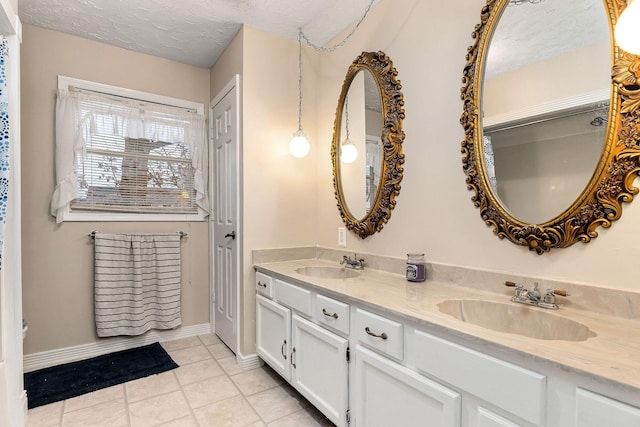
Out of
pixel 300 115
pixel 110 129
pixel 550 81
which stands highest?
pixel 300 115

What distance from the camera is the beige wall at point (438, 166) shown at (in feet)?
4.46

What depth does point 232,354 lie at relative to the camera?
8.83ft

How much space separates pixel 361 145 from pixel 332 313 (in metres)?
1.18

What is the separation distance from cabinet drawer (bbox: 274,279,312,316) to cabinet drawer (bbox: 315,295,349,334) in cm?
9

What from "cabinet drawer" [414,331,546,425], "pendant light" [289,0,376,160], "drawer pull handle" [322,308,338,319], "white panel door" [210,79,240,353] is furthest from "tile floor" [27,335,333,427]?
"pendant light" [289,0,376,160]

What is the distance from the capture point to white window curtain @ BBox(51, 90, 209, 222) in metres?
2.51

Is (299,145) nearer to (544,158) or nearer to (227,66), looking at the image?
(227,66)

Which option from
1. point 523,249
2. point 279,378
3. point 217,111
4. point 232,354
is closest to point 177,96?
point 217,111

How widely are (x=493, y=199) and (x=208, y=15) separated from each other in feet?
7.28

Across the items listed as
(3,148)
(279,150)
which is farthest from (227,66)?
(3,148)

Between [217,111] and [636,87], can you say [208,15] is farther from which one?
[636,87]

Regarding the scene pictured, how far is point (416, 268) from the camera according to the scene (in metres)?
1.74

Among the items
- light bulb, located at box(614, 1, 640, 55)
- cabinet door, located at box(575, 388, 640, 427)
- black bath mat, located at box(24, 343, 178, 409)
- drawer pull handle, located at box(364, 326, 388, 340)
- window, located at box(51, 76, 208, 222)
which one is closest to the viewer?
cabinet door, located at box(575, 388, 640, 427)

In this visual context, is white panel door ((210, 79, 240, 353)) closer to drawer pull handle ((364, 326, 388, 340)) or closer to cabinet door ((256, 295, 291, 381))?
cabinet door ((256, 295, 291, 381))
